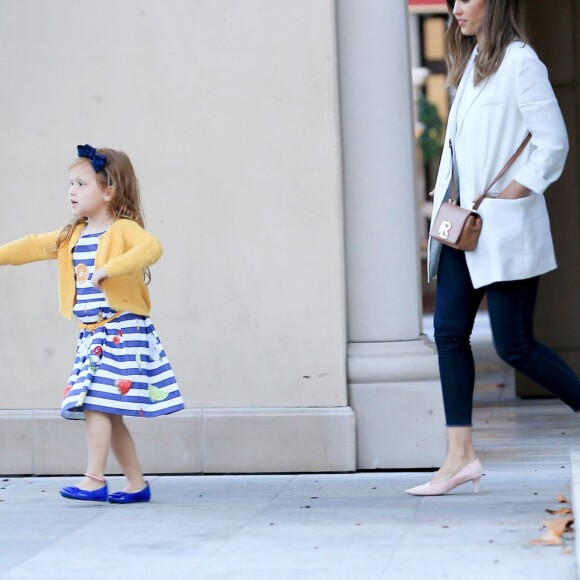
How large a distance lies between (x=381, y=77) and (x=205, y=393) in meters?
1.62

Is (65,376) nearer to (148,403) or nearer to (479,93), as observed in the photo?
(148,403)

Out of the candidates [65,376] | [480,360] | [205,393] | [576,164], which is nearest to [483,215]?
[205,393]

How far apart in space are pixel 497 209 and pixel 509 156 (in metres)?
0.22

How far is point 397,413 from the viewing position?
234 inches

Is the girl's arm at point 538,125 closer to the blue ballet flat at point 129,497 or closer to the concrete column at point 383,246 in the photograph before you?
the concrete column at point 383,246

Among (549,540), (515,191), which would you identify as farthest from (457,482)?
(515,191)

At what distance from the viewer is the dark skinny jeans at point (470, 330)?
479 cm

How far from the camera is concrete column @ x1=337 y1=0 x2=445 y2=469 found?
593 centimetres

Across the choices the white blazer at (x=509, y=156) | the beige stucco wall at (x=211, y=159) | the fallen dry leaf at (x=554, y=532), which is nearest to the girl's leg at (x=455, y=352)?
the white blazer at (x=509, y=156)

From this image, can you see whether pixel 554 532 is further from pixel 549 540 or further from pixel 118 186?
pixel 118 186

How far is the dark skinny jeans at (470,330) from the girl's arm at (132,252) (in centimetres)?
109

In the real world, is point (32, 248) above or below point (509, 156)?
below

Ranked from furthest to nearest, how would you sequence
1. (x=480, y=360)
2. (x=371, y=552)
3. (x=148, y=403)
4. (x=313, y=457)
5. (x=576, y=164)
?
(x=480, y=360)
(x=576, y=164)
(x=313, y=457)
(x=148, y=403)
(x=371, y=552)

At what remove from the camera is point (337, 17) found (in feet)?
19.6
